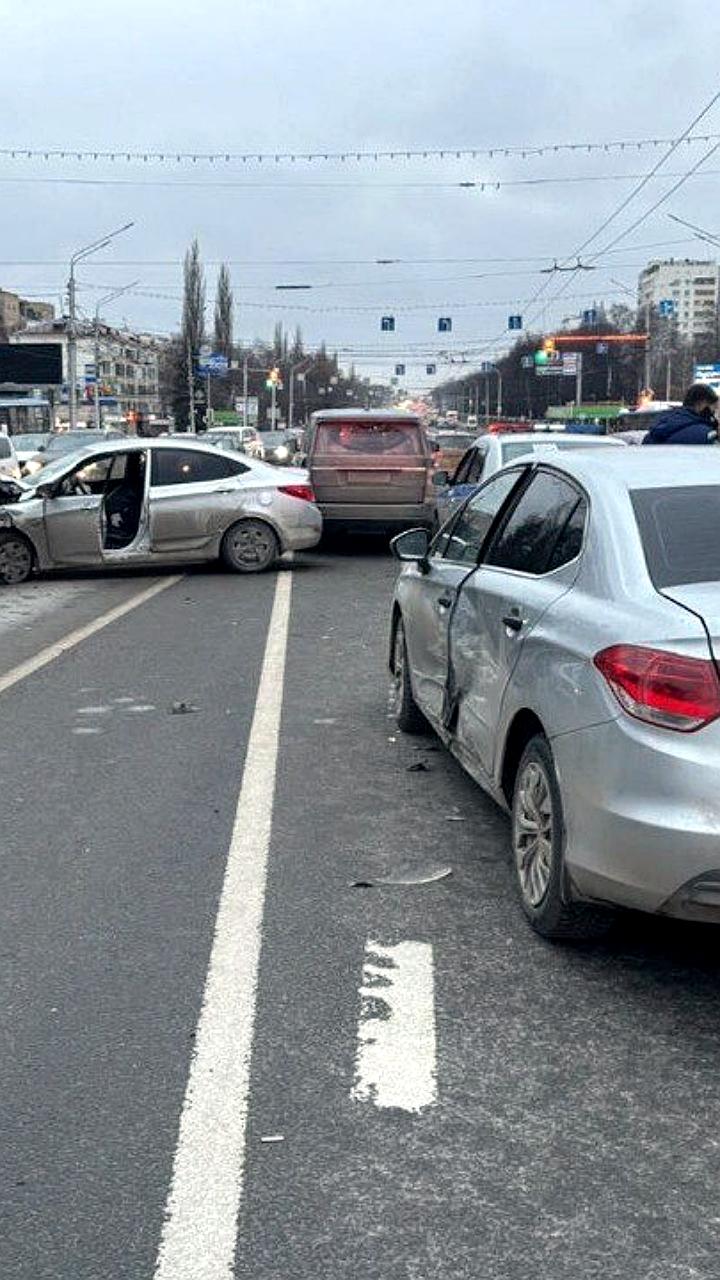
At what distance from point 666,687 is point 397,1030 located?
4.00 ft

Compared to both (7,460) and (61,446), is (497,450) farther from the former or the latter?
(61,446)

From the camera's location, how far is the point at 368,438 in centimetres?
1703

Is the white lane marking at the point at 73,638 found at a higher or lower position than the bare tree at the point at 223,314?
lower

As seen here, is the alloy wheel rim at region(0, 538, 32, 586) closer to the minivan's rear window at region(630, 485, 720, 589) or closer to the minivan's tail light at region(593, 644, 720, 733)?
the minivan's rear window at region(630, 485, 720, 589)

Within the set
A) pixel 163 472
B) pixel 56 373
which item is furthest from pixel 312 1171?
pixel 56 373

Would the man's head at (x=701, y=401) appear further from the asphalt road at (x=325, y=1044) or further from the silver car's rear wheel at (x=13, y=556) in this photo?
the silver car's rear wheel at (x=13, y=556)

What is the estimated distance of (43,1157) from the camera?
122 inches

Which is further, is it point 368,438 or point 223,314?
point 223,314

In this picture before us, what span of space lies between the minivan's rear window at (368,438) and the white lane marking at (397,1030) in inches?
513

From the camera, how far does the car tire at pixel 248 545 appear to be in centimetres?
1511

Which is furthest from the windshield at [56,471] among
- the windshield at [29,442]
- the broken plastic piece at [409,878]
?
the windshield at [29,442]

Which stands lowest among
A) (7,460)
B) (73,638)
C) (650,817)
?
(73,638)

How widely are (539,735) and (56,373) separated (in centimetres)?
8631

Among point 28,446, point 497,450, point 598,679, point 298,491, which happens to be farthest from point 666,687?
point 28,446
